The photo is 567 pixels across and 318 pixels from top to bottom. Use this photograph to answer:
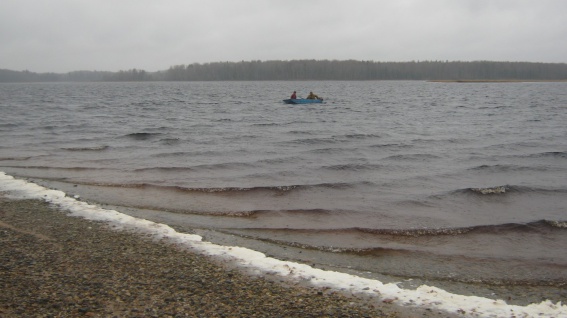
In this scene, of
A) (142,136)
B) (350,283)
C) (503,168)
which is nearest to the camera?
(350,283)

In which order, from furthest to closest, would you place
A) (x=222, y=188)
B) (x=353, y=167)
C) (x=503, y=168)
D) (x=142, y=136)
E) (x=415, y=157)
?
(x=142, y=136)
(x=415, y=157)
(x=503, y=168)
(x=353, y=167)
(x=222, y=188)

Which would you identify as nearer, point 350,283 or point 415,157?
point 350,283

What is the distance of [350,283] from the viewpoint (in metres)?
6.97

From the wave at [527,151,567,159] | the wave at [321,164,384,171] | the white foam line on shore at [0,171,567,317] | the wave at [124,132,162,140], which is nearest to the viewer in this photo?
the white foam line on shore at [0,171,567,317]

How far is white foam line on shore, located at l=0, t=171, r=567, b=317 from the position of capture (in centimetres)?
627

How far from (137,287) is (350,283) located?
3.04 m

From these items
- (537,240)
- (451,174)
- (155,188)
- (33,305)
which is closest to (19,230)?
(33,305)

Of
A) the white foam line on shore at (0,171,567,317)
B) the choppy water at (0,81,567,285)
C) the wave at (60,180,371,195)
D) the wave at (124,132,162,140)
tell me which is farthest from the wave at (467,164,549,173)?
the wave at (124,132,162,140)

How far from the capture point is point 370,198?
13.4 meters

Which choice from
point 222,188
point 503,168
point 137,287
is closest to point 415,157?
point 503,168

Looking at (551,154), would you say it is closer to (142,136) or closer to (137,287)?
(137,287)

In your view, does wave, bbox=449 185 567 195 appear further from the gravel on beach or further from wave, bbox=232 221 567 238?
the gravel on beach

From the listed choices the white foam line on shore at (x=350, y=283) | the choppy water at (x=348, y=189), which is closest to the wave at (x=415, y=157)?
the choppy water at (x=348, y=189)

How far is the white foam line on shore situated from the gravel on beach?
0.31 m
